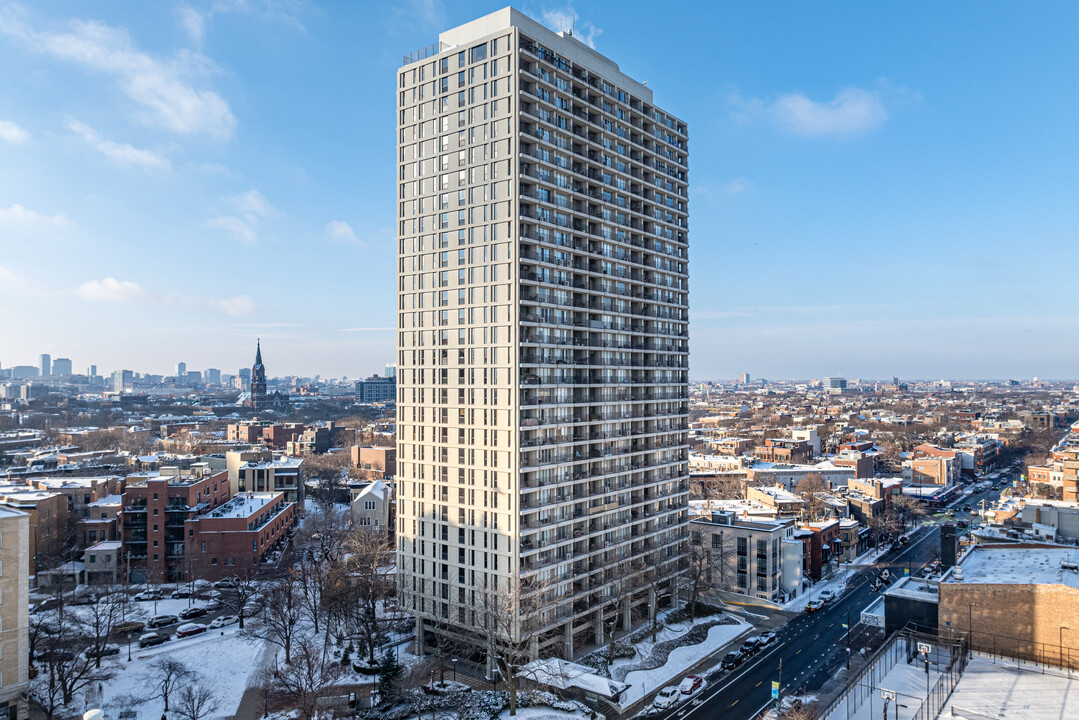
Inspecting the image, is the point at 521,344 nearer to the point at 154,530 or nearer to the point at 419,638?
the point at 419,638

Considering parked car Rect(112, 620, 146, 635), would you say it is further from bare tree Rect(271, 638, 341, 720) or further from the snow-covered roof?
the snow-covered roof

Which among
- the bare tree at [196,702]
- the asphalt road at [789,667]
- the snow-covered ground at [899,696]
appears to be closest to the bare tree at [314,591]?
the bare tree at [196,702]

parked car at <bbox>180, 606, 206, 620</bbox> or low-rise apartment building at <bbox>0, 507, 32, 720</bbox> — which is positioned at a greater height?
low-rise apartment building at <bbox>0, 507, 32, 720</bbox>

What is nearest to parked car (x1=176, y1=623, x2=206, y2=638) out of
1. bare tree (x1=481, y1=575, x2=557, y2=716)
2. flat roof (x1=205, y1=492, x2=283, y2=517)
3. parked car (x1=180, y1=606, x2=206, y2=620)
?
parked car (x1=180, y1=606, x2=206, y2=620)

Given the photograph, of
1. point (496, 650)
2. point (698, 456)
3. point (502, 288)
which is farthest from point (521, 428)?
point (698, 456)

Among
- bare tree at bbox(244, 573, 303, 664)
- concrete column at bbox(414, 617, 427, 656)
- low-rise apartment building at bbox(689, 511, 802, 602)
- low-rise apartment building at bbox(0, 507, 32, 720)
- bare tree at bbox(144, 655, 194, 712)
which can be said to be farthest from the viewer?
low-rise apartment building at bbox(689, 511, 802, 602)

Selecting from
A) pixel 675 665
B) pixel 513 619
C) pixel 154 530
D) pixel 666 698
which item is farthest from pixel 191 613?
pixel 666 698

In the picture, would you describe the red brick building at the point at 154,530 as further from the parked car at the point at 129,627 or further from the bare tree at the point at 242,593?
the parked car at the point at 129,627
